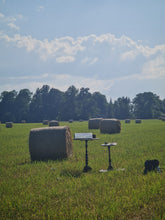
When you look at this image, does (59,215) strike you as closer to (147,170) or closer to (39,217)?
(39,217)

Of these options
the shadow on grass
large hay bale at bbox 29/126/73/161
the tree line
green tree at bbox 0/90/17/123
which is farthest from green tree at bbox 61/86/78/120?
the shadow on grass

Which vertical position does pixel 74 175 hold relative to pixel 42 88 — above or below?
below

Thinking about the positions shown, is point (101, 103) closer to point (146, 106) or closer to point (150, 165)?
point (146, 106)

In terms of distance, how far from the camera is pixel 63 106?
107 metres

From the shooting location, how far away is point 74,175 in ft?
26.2

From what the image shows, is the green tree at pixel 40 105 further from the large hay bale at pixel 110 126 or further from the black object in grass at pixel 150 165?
the black object in grass at pixel 150 165

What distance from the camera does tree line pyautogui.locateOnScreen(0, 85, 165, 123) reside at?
102m

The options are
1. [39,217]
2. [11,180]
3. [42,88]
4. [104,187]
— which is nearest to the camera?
[39,217]

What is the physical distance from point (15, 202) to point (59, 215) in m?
1.40

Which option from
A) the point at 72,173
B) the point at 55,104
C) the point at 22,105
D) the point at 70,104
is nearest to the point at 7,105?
the point at 22,105

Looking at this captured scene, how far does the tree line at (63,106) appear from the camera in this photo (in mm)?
101938

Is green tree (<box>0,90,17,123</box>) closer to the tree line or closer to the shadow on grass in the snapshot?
the tree line

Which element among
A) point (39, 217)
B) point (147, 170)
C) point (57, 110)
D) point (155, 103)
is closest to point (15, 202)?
point (39, 217)

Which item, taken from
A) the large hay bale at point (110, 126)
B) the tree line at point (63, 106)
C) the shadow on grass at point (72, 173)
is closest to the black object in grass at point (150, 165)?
the shadow on grass at point (72, 173)
